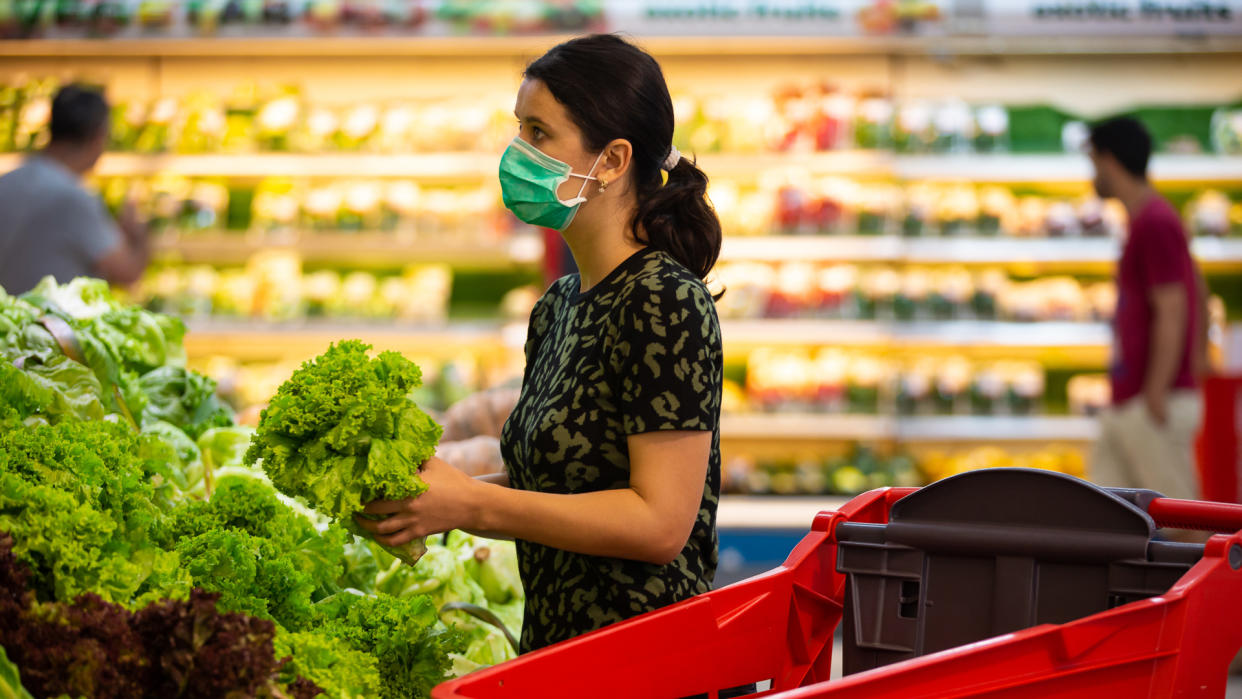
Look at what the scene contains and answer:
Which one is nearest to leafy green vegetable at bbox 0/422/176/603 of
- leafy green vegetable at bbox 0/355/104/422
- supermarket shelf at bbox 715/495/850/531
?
leafy green vegetable at bbox 0/355/104/422

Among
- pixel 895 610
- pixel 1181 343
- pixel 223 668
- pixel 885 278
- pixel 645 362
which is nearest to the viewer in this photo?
pixel 223 668

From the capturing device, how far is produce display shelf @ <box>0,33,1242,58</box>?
5.82m

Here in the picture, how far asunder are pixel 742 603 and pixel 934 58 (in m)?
5.25

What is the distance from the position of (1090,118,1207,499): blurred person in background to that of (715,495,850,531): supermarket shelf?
Result: 1.50 m

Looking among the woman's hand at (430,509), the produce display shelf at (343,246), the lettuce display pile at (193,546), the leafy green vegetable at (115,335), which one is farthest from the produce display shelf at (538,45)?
the woman's hand at (430,509)

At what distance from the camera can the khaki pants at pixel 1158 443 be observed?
4363 mm

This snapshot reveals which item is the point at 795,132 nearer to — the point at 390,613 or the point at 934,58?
the point at 934,58

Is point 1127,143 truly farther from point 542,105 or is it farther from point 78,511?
point 78,511

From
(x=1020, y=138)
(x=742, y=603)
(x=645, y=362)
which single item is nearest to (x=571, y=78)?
(x=645, y=362)

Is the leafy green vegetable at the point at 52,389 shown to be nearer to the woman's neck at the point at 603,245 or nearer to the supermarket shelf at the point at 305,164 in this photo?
the woman's neck at the point at 603,245

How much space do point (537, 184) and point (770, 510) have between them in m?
4.22

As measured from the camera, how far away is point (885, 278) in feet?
19.2

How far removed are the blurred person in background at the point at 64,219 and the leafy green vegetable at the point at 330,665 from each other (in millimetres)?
2971

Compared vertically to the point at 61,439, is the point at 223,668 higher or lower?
lower
